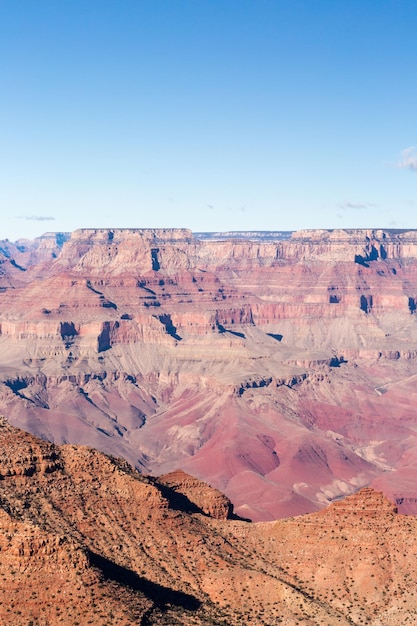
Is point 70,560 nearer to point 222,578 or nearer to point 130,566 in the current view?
point 130,566

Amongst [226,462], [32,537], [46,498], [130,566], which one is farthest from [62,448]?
[226,462]

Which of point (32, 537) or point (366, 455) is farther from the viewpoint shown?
point (366, 455)

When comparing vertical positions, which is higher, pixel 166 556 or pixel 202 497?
pixel 202 497

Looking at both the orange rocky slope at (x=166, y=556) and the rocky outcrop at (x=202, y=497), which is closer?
the orange rocky slope at (x=166, y=556)

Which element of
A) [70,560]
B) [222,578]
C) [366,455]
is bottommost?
[366,455]

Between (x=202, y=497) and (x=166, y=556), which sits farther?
(x=202, y=497)

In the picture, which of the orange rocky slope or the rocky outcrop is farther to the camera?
the rocky outcrop

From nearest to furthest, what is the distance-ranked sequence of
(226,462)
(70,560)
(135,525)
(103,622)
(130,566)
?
1. (103,622)
2. (70,560)
3. (130,566)
4. (135,525)
5. (226,462)

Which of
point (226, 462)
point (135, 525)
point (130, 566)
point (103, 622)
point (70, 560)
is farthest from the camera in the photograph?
point (226, 462)
